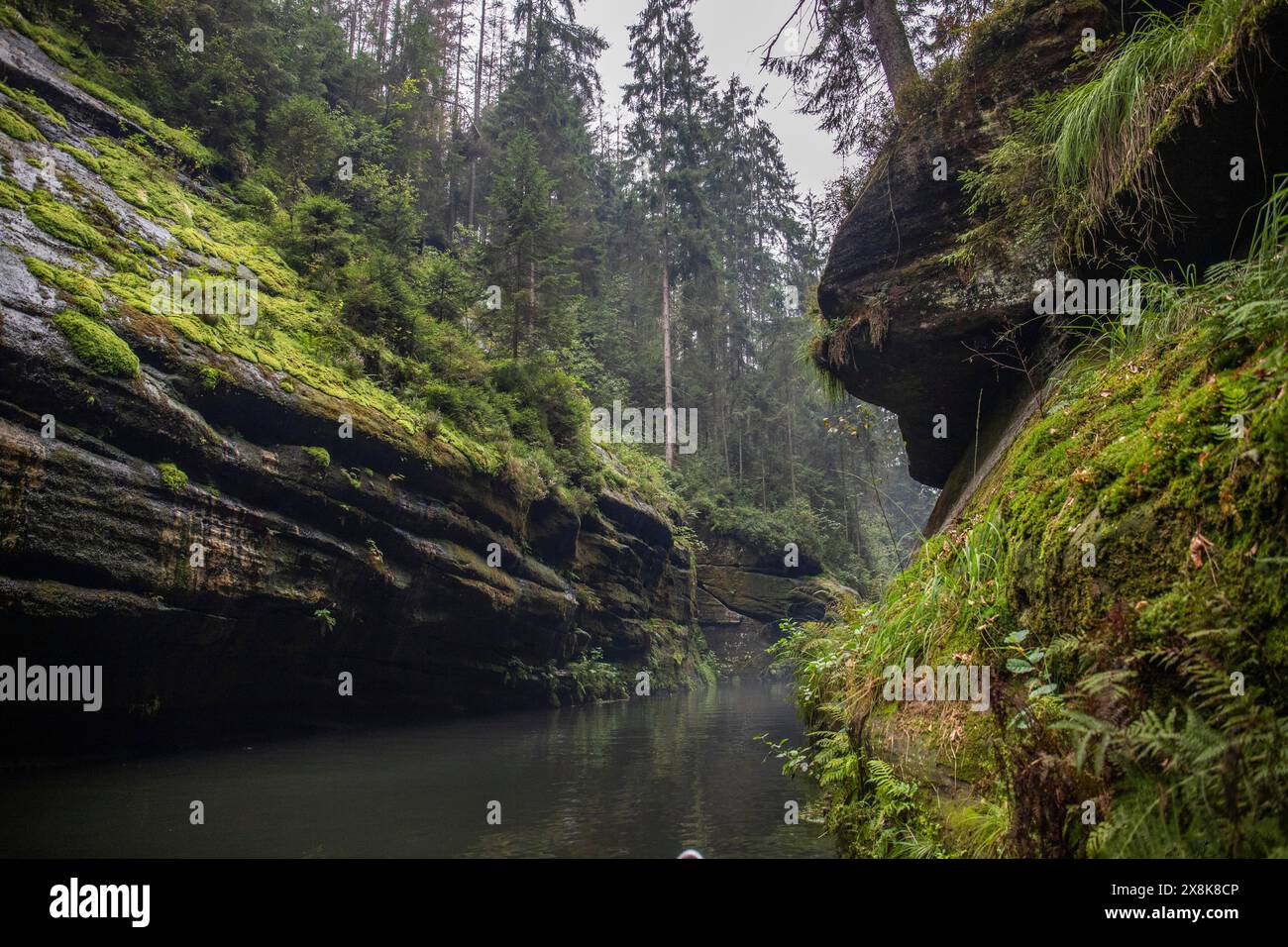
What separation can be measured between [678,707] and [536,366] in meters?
9.03

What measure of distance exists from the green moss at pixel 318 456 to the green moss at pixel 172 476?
179cm

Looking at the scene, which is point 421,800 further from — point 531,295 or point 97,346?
point 531,295

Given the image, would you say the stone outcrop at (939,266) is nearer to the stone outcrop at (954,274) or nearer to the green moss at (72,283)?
the stone outcrop at (954,274)

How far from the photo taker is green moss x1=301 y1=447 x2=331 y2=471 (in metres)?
9.84

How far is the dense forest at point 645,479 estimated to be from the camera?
2.76 m

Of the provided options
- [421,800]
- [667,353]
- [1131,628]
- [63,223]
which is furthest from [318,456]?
[667,353]

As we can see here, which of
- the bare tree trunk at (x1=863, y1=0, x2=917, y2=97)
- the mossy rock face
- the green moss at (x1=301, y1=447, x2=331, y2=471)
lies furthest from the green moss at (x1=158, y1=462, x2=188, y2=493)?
the bare tree trunk at (x1=863, y1=0, x2=917, y2=97)

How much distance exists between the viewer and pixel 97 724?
25.9 ft

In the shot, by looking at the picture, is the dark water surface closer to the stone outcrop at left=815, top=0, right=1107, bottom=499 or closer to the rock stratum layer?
the rock stratum layer

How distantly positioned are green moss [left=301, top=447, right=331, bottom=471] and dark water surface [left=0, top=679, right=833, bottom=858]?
3971 mm

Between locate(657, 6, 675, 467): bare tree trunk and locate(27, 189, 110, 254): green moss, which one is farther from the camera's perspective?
locate(657, 6, 675, 467): bare tree trunk

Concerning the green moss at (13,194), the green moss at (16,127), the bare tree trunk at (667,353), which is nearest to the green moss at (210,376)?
the green moss at (13,194)

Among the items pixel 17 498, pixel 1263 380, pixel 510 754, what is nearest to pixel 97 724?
pixel 17 498

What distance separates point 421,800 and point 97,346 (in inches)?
242
